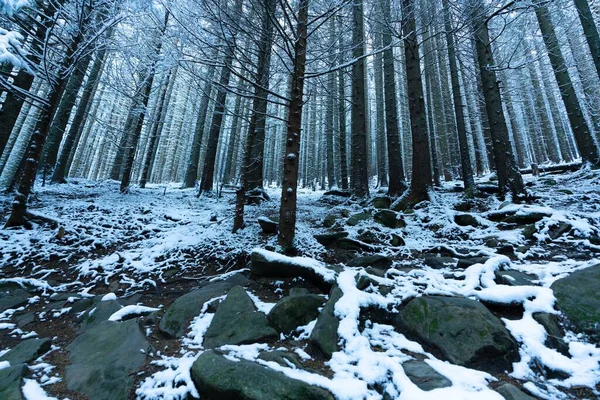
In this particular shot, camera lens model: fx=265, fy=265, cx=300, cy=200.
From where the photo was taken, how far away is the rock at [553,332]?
6.88 ft

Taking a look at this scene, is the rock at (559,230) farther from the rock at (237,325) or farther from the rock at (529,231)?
the rock at (237,325)

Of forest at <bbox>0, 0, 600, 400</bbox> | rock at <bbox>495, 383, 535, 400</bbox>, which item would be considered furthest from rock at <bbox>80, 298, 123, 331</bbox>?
rock at <bbox>495, 383, 535, 400</bbox>

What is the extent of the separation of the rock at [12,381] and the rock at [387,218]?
19.2 ft

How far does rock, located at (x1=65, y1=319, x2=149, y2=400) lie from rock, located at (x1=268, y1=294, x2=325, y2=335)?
1.27m

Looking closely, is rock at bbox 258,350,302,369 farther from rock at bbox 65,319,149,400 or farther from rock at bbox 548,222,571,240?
rock at bbox 548,222,571,240

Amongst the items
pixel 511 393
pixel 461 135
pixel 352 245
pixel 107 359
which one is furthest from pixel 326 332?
pixel 461 135

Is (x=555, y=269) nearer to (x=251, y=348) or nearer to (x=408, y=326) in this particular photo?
(x=408, y=326)

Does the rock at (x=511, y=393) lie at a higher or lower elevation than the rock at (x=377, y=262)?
lower

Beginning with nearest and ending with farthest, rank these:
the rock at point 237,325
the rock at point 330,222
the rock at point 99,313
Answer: the rock at point 237,325
the rock at point 99,313
the rock at point 330,222

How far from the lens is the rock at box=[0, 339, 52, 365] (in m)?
2.48

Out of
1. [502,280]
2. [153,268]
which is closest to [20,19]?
[153,268]

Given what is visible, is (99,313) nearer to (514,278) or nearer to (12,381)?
(12,381)

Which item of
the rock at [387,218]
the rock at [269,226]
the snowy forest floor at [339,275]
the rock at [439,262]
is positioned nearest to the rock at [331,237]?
the snowy forest floor at [339,275]

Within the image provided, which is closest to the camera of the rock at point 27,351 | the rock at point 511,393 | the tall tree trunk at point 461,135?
the rock at point 511,393
